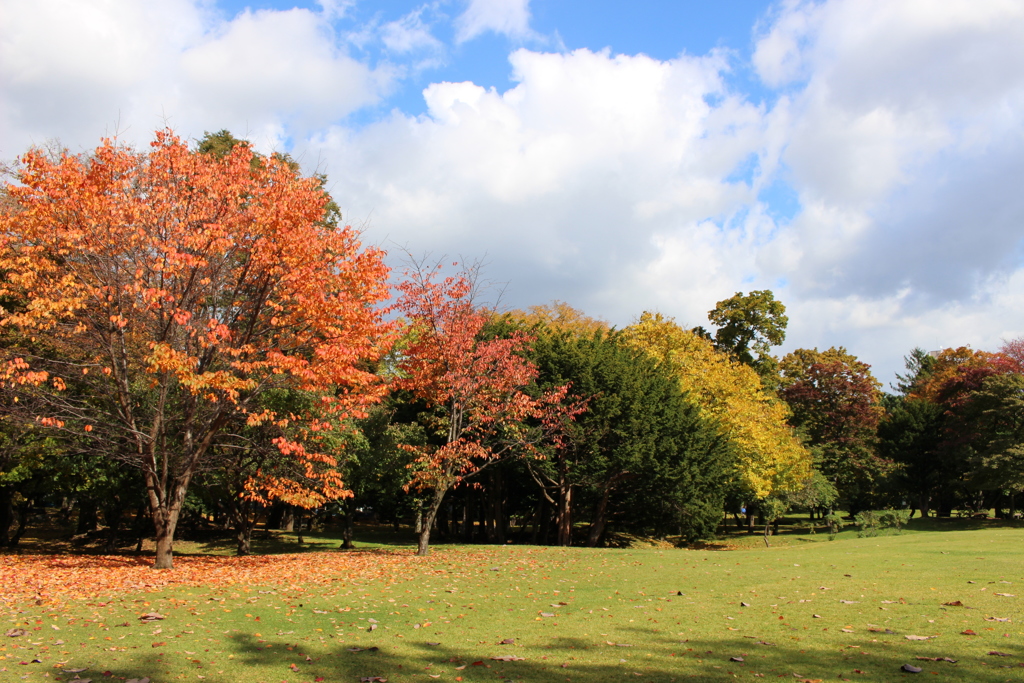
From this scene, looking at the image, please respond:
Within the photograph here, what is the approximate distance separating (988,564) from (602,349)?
1693 cm

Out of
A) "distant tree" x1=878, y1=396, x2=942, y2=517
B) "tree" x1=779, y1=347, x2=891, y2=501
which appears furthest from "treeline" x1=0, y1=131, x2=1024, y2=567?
"distant tree" x1=878, y1=396, x2=942, y2=517

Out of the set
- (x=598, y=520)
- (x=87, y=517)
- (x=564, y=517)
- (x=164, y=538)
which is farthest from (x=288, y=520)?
(x=164, y=538)

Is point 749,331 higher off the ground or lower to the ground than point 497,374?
higher

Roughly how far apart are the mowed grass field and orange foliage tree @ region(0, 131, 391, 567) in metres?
3.74

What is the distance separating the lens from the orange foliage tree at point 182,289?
14.3 m

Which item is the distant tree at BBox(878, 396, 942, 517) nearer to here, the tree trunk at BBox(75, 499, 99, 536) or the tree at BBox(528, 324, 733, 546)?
the tree at BBox(528, 324, 733, 546)

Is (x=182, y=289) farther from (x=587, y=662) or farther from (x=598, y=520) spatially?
(x=598, y=520)

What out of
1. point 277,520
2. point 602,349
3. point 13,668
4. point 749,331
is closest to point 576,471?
point 602,349

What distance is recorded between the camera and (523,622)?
9.51 m

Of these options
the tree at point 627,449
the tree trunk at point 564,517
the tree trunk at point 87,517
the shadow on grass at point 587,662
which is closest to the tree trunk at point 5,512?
the tree trunk at point 87,517

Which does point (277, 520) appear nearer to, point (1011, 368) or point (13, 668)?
point (13, 668)

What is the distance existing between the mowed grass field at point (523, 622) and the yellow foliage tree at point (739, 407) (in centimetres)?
1694

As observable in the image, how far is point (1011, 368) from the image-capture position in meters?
39.9

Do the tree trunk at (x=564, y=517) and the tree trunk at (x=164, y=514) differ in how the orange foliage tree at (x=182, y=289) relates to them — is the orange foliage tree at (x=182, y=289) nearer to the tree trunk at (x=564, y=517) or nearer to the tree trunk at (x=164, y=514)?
the tree trunk at (x=164, y=514)
